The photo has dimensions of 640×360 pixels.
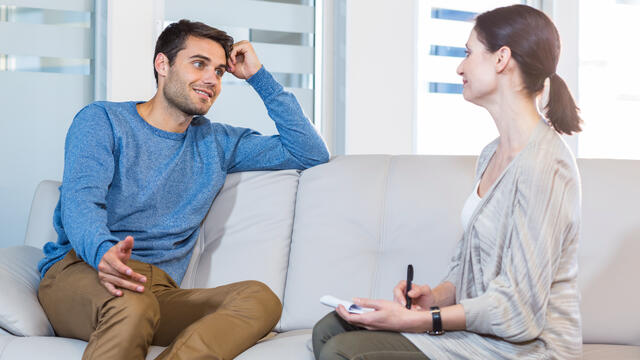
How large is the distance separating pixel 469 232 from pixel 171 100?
1069 mm

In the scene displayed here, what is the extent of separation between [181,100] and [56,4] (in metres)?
1.39

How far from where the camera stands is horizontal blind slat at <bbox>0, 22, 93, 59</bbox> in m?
2.84

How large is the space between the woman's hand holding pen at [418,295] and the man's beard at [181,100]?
879mm

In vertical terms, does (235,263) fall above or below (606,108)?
below

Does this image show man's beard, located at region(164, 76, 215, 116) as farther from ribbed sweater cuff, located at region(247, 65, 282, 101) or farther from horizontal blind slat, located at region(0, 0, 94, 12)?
horizontal blind slat, located at region(0, 0, 94, 12)

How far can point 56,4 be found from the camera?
2.93m

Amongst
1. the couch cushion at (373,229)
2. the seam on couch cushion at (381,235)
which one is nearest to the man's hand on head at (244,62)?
the couch cushion at (373,229)

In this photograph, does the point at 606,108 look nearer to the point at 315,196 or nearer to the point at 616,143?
the point at 616,143

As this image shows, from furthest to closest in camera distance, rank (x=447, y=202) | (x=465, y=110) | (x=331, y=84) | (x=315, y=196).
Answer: (x=465, y=110), (x=331, y=84), (x=315, y=196), (x=447, y=202)

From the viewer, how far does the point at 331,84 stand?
352cm

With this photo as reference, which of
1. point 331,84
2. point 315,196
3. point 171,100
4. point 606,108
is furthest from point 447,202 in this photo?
point 606,108

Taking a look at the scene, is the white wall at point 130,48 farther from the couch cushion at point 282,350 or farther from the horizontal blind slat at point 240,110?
the couch cushion at point 282,350

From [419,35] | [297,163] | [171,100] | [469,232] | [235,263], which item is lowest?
[235,263]

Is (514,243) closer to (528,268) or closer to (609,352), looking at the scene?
(528,268)
